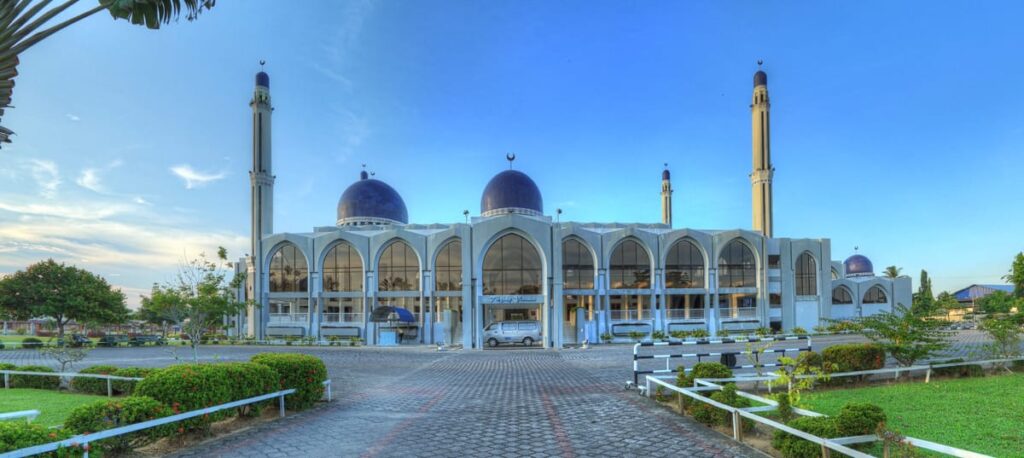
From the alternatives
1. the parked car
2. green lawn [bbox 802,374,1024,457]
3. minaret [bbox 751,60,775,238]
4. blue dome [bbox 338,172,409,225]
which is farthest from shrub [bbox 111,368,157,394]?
minaret [bbox 751,60,775,238]

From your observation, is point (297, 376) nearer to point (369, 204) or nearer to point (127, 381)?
point (127, 381)

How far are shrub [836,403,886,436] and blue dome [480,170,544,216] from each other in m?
39.7

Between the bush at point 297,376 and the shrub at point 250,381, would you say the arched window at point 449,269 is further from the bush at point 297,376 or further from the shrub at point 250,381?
the shrub at point 250,381

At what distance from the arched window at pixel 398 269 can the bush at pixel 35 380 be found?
23570 millimetres

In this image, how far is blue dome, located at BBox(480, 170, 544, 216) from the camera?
4597 cm

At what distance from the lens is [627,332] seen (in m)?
35.8

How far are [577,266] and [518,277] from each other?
6558 millimetres

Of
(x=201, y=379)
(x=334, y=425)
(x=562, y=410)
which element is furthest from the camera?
(x=562, y=410)

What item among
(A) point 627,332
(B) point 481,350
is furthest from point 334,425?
(A) point 627,332

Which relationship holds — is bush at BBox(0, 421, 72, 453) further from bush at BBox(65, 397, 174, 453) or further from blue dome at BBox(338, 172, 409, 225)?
blue dome at BBox(338, 172, 409, 225)

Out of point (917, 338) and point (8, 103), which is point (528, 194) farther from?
point (8, 103)

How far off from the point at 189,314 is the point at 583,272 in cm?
2783

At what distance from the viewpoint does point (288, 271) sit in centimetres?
3972

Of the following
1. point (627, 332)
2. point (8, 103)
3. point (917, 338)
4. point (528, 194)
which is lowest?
point (627, 332)
